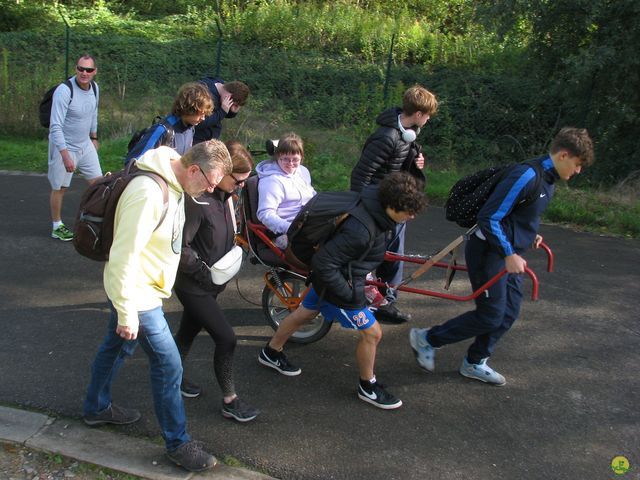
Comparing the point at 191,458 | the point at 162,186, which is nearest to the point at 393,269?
the point at 191,458

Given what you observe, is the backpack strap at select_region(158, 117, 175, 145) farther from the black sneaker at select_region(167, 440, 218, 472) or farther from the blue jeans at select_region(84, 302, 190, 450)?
the black sneaker at select_region(167, 440, 218, 472)

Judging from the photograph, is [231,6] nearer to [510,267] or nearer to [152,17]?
[152,17]

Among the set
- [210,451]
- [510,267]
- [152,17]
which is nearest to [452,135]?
[510,267]

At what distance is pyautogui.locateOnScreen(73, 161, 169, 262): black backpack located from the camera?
9.91 ft

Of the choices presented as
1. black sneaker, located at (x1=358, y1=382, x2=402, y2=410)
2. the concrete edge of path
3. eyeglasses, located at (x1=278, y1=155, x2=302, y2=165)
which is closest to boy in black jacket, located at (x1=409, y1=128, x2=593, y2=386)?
black sneaker, located at (x1=358, y1=382, x2=402, y2=410)

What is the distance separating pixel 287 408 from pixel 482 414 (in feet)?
4.03

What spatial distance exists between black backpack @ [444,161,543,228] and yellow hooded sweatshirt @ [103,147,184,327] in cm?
197

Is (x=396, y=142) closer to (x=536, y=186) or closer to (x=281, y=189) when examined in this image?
(x=281, y=189)

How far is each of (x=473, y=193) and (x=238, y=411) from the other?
205 centimetres

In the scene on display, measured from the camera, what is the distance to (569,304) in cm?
577

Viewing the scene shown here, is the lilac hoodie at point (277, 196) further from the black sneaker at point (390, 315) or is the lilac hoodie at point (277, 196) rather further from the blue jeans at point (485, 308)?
the blue jeans at point (485, 308)

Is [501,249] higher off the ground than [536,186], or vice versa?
[536,186]

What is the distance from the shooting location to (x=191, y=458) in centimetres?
332

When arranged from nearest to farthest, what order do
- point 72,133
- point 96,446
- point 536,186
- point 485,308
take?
point 96,446 → point 536,186 → point 485,308 → point 72,133
